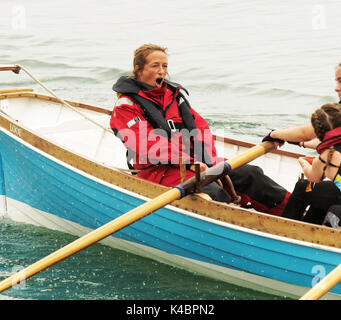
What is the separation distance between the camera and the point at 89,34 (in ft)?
62.5

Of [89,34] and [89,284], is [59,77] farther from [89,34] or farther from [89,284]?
[89,284]

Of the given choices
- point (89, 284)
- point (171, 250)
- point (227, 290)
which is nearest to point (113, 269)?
point (89, 284)

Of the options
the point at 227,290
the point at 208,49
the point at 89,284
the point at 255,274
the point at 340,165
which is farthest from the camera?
the point at 208,49

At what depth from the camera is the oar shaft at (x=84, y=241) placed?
396 centimetres

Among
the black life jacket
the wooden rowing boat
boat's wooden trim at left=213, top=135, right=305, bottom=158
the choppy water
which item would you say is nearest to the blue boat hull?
the wooden rowing boat

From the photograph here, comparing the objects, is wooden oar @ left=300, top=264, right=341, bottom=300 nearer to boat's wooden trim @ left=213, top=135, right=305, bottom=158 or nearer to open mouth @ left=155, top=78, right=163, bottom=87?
open mouth @ left=155, top=78, right=163, bottom=87

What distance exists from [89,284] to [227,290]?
1.19 meters

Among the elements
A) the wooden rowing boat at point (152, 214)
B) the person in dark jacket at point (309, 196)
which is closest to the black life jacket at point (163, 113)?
the wooden rowing boat at point (152, 214)

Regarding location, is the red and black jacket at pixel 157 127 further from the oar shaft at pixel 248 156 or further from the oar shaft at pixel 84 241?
the oar shaft at pixel 84 241

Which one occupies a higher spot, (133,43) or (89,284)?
(133,43)

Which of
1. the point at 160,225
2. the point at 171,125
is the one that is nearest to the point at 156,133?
the point at 171,125

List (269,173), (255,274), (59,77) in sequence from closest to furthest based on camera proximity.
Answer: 1. (255,274)
2. (269,173)
3. (59,77)

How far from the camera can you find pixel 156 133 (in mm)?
4852

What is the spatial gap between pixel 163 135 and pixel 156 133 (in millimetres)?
61
